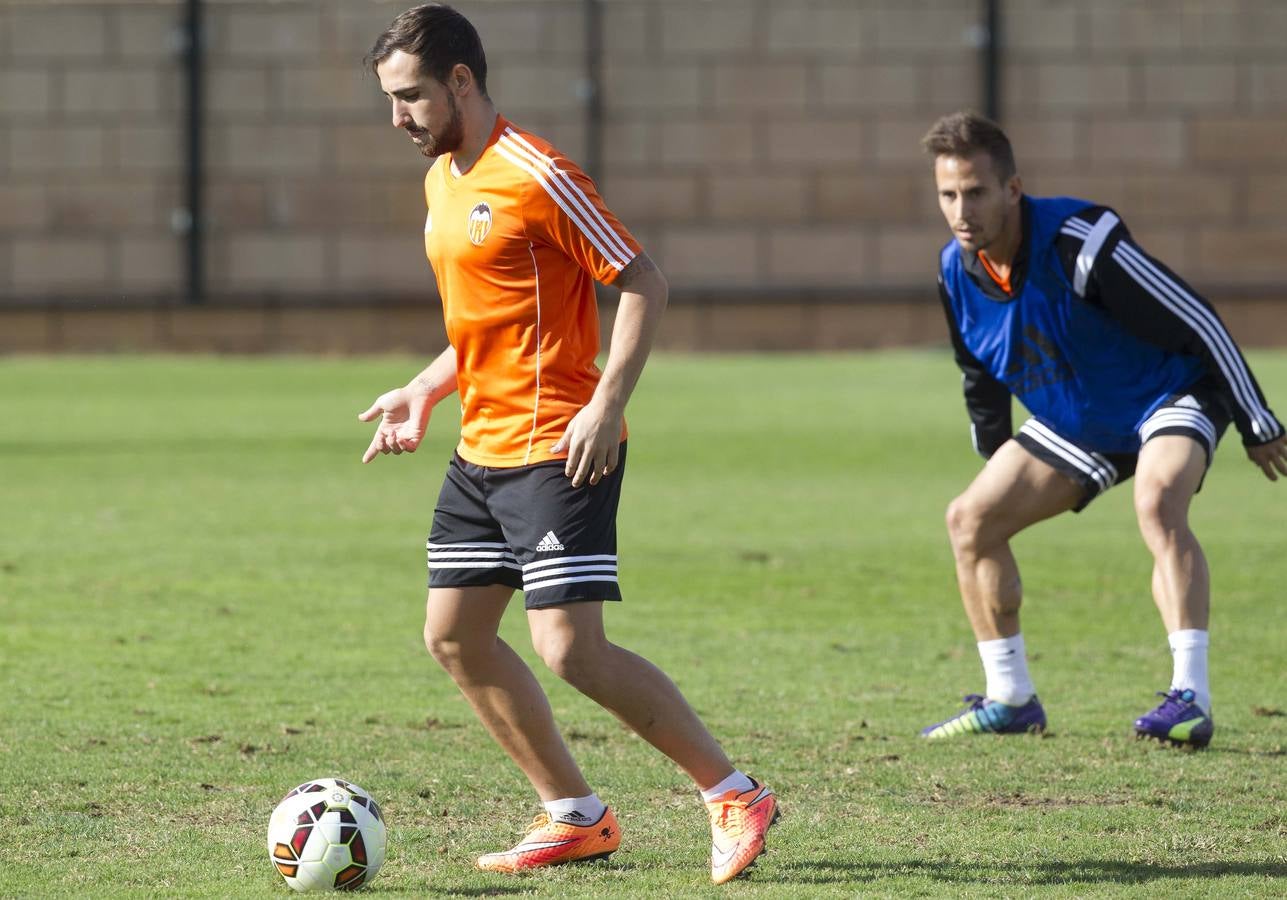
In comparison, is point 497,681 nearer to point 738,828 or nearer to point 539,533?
point 539,533

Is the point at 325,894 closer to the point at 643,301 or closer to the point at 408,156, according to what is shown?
the point at 643,301

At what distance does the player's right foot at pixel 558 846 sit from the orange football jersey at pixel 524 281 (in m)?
0.92

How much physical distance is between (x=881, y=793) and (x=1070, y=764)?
2.41 feet

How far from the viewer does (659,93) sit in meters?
30.3

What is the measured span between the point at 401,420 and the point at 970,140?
6.98 ft

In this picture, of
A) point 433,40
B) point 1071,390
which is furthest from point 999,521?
point 433,40

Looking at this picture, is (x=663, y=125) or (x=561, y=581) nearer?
(x=561, y=581)

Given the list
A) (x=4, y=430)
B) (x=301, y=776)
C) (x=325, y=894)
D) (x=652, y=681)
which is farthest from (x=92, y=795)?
(x=4, y=430)

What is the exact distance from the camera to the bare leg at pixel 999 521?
6.46 m

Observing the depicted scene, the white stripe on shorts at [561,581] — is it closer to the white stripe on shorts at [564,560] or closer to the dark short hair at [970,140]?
the white stripe on shorts at [564,560]

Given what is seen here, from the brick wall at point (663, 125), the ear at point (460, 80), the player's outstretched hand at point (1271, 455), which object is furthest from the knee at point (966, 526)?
the brick wall at point (663, 125)

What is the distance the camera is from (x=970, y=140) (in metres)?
6.04

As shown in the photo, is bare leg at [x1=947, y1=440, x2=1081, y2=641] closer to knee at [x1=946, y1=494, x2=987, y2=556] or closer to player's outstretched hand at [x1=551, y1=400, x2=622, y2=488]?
knee at [x1=946, y1=494, x2=987, y2=556]

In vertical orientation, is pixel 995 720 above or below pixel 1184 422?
below
